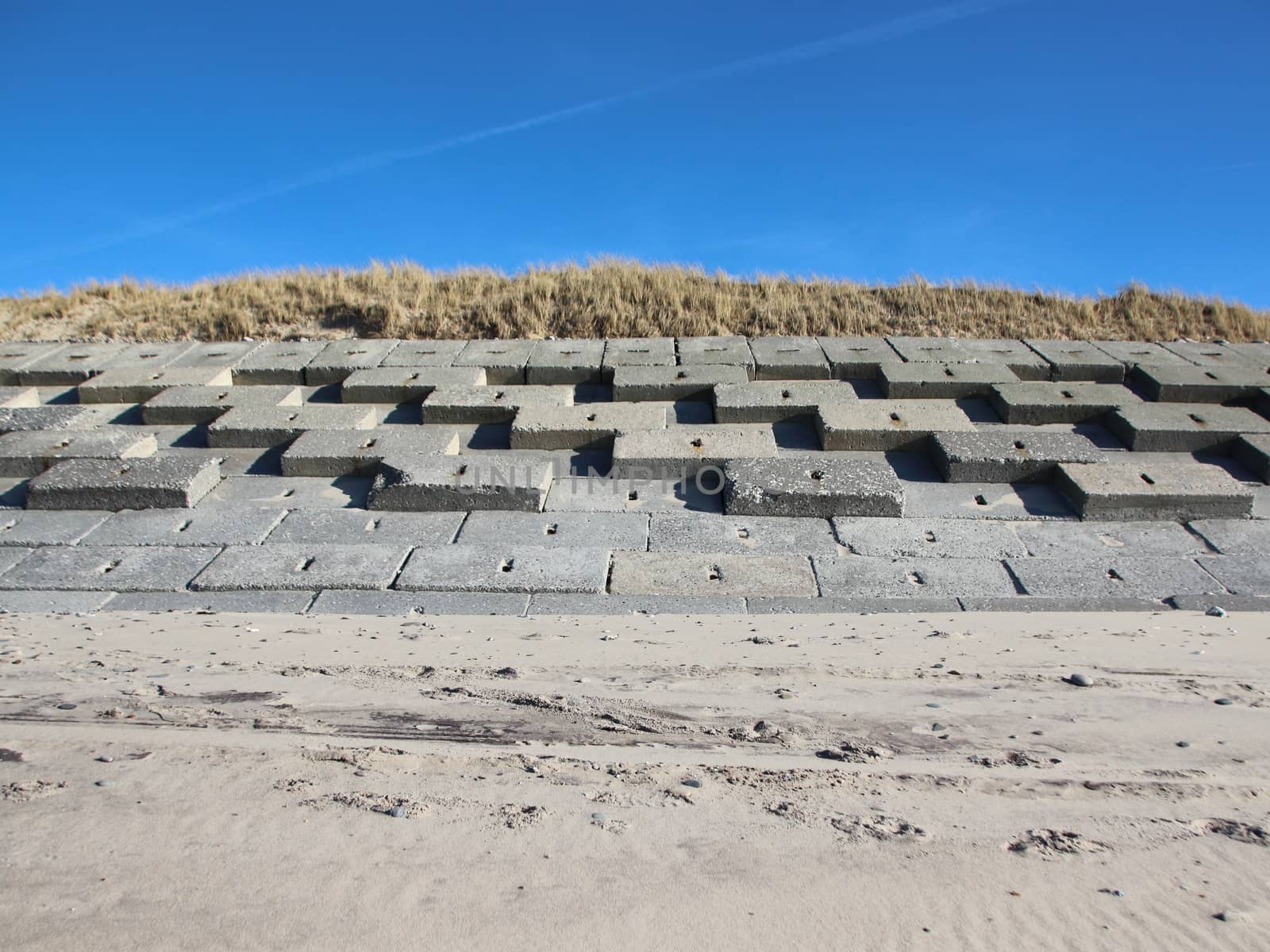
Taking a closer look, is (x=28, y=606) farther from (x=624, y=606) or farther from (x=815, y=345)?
(x=815, y=345)

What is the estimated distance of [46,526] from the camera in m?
5.33

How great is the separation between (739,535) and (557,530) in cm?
95

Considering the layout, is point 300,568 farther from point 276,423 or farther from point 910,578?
point 910,578

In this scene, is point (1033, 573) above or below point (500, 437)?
below

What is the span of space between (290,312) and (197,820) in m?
7.17

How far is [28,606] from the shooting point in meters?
4.38

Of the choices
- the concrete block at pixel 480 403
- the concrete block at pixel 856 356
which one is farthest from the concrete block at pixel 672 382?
the concrete block at pixel 856 356

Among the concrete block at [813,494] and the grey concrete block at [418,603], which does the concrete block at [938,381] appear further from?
the grey concrete block at [418,603]

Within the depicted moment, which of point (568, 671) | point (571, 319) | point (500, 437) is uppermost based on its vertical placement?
point (571, 319)

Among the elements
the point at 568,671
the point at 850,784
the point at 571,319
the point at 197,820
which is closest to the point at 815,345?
the point at 571,319

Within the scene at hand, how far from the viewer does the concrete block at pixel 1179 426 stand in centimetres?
612

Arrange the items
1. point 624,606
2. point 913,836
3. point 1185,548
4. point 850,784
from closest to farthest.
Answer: point 913,836
point 850,784
point 624,606
point 1185,548

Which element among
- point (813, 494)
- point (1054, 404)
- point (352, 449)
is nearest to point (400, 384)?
point (352, 449)

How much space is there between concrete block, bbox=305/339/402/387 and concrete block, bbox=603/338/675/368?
1773mm
